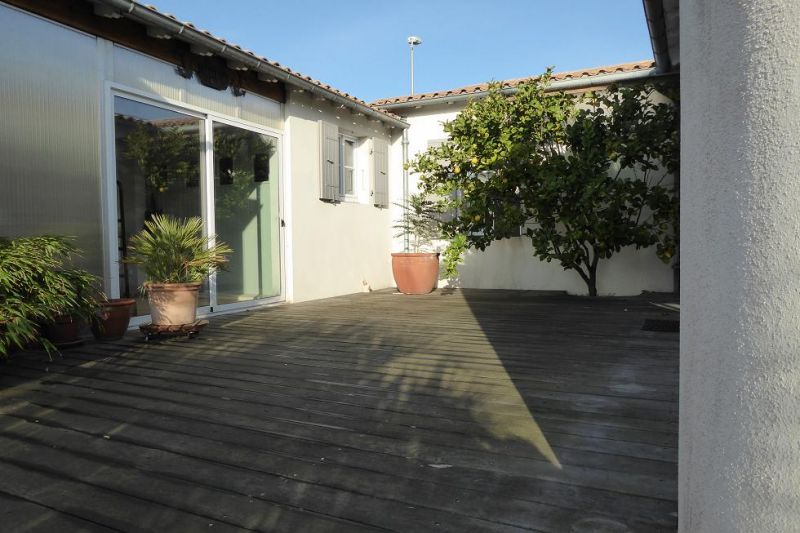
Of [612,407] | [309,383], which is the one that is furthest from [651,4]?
[309,383]

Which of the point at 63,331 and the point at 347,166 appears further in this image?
the point at 347,166

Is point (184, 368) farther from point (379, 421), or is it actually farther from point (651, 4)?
point (651, 4)

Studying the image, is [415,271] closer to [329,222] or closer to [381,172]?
[329,222]

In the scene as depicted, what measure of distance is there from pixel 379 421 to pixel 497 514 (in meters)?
0.98

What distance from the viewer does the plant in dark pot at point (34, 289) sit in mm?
3100

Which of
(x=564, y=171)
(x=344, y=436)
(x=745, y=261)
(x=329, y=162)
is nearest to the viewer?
(x=745, y=261)

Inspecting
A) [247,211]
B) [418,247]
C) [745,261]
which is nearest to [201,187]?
[247,211]

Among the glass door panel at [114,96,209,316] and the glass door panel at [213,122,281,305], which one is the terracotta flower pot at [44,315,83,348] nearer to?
the glass door panel at [114,96,209,316]

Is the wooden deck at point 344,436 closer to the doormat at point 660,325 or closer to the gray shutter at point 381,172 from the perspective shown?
the doormat at point 660,325

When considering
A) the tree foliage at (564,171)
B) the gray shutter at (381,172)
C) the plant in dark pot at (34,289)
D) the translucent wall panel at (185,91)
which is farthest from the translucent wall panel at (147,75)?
the gray shutter at (381,172)

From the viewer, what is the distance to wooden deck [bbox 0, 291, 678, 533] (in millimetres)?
1751

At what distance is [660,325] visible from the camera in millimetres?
5191

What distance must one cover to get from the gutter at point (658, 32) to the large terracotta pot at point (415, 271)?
153 inches

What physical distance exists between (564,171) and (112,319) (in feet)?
17.3
